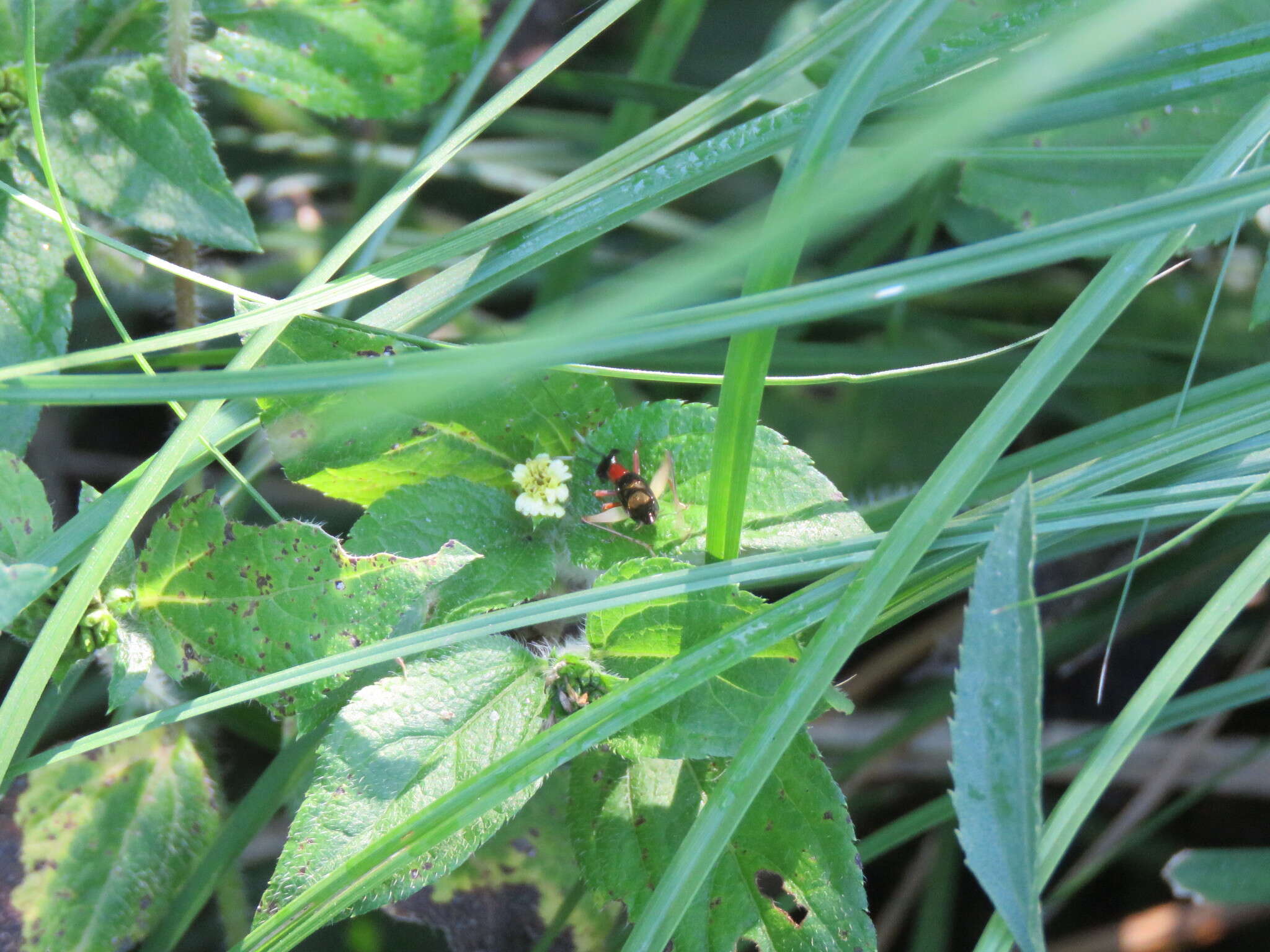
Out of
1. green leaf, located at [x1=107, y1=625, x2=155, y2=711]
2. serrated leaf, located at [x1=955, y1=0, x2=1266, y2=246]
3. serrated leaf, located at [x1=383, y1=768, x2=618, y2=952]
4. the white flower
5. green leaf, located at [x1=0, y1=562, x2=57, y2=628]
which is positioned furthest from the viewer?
serrated leaf, located at [x1=955, y1=0, x2=1266, y2=246]

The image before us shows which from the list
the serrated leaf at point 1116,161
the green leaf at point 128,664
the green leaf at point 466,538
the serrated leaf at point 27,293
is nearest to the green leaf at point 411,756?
the green leaf at point 466,538

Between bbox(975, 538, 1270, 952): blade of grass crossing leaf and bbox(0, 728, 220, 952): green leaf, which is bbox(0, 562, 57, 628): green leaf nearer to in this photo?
bbox(0, 728, 220, 952): green leaf

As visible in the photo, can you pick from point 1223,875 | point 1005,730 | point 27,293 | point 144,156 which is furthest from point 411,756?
point 1223,875

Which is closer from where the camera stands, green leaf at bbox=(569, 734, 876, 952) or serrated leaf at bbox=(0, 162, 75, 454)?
green leaf at bbox=(569, 734, 876, 952)

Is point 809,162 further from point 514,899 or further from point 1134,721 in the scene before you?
point 514,899

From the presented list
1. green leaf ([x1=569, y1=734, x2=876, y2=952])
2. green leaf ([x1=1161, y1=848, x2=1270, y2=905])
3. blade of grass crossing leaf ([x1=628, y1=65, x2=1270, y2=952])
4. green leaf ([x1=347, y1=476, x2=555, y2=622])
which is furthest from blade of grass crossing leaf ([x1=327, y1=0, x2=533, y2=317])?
green leaf ([x1=1161, y1=848, x2=1270, y2=905])
